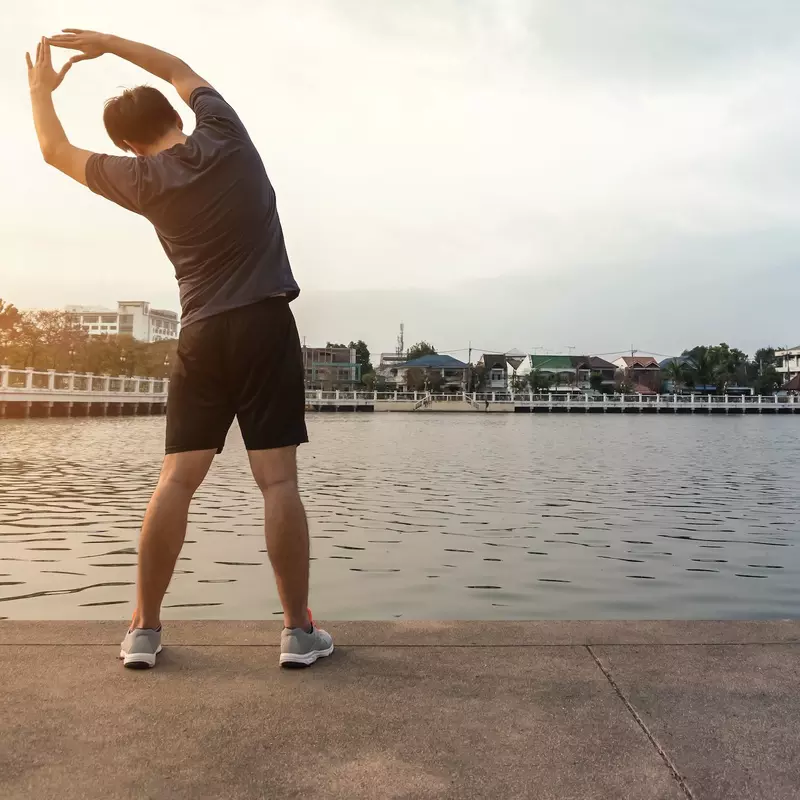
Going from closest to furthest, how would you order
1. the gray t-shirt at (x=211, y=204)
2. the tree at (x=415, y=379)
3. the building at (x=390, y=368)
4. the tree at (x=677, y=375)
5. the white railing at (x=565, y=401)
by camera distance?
the gray t-shirt at (x=211, y=204), the white railing at (x=565, y=401), the tree at (x=415, y=379), the tree at (x=677, y=375), the building at (x=390, y=368)

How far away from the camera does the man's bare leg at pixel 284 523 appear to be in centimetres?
227

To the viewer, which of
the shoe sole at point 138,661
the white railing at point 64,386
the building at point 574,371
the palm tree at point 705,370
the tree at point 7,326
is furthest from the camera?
the palm tree at point 705,370

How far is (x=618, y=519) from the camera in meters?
8.08

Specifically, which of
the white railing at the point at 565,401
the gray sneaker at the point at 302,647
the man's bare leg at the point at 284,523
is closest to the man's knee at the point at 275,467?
the man's bare leg at the point at 284,523

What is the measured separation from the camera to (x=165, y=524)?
2289mm

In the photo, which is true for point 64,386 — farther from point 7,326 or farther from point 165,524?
point 165,524

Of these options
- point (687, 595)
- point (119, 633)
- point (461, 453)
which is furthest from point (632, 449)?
point (119, 633)

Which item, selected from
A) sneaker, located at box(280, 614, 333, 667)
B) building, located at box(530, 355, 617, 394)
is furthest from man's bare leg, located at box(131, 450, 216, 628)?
building, located at box(530, 355, 617, 394)

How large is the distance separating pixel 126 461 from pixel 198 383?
12.8 m

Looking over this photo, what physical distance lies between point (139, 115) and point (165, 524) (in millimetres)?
1212

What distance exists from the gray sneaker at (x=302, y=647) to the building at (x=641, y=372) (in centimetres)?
9481

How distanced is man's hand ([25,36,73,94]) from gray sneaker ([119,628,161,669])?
5.27 ft

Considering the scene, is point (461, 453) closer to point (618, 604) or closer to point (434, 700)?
point (618, 604)

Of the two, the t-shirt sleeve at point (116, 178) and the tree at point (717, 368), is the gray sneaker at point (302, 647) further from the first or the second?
the tree at point (717, 368)
